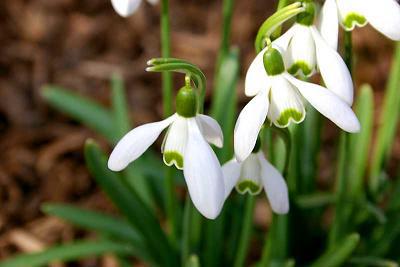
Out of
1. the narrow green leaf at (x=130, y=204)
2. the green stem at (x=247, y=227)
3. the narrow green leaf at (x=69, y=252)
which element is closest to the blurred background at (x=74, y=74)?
the narrow green leaf at (x=69, y=252)

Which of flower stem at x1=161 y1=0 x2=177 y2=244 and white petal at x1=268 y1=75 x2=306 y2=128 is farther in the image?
flower stem at x1=161 y1=0 x2=177 y2=244

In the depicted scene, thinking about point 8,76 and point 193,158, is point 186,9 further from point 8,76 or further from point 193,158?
point 193,158

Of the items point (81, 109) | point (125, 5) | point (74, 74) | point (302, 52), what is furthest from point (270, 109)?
point (74, 74)

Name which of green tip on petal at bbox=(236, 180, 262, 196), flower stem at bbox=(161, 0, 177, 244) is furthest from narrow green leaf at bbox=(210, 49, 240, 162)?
green tip on petal at bbox=(236, 180, 262, 196)

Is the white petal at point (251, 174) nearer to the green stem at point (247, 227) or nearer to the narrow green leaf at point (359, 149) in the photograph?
the green stem at point (247, 227)

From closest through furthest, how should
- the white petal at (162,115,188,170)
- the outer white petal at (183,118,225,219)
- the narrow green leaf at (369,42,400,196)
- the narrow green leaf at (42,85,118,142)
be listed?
the outer white petal at (183,118,225,219) → the white petal at (162,115,188,170) → the narrow green leaf at (369,42,400,196) → the narrow green leaf at (42,85,118,142)

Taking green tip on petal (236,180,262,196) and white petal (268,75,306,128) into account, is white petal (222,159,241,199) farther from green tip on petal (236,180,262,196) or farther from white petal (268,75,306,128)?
white petal (268,75,306,128)
